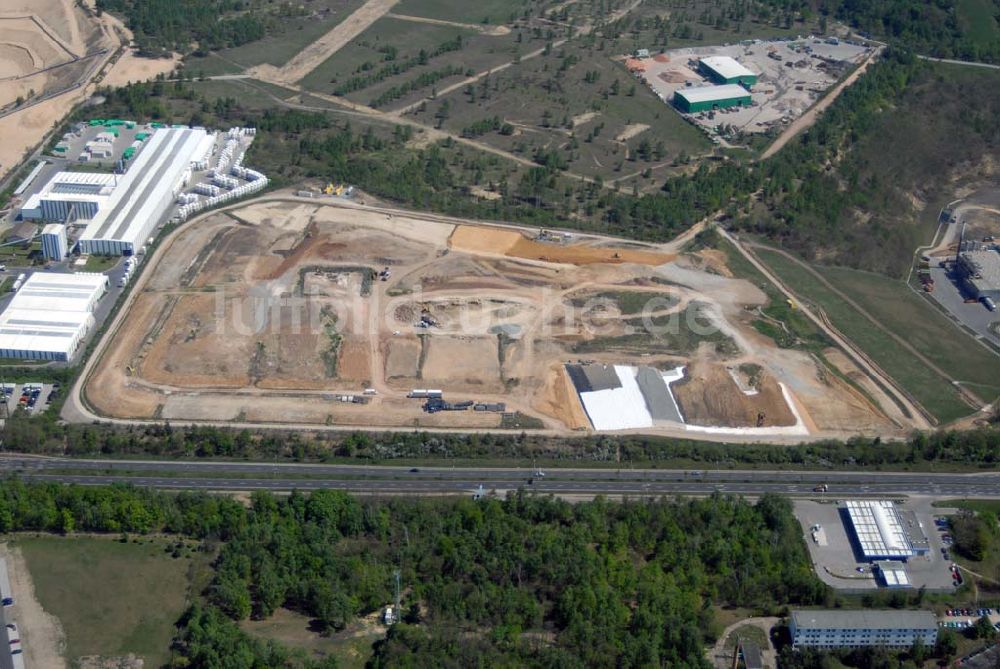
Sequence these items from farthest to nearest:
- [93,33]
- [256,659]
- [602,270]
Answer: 1. [93,33]
2. [602,270]
3. [256,659]

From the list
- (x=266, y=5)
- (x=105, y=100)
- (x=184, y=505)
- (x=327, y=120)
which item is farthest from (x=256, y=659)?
(x=266, y=5)

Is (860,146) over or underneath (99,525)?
over

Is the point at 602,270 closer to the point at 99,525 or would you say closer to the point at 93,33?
the point at 99,525

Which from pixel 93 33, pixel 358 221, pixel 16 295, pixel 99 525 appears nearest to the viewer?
pixel 99 525

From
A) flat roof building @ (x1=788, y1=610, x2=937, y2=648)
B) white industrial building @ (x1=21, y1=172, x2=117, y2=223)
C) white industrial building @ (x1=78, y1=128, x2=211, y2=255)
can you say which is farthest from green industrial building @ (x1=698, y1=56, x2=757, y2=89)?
flat roof building @ (x1=788, y1=610, x2=937, y2=648)

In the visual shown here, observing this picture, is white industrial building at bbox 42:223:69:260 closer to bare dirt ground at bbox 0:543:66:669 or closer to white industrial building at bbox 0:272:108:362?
white industrial building at bbox 0:272:108:362

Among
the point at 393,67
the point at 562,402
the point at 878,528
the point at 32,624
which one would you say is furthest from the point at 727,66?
the point at 32,624

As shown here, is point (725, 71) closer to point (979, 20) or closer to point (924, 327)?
point (979, 20)

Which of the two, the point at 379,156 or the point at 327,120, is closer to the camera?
the point at 379,156
